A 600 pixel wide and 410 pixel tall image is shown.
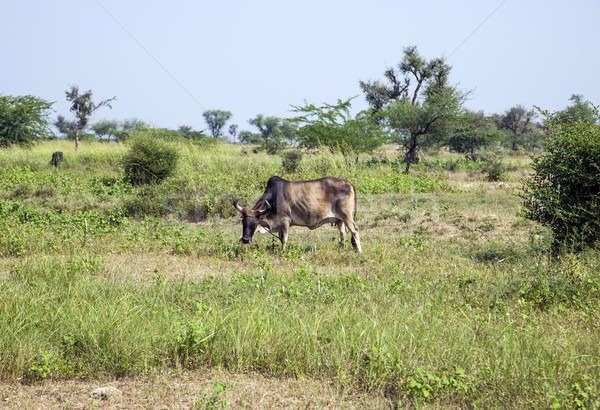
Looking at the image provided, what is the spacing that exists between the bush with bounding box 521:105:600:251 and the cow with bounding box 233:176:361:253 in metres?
3.00

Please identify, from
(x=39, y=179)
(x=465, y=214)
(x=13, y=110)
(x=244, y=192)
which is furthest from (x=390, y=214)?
(x=13, y=110)

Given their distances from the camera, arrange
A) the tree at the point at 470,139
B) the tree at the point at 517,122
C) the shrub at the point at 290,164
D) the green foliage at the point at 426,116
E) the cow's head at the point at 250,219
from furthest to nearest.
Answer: the tree at the point at 517,122
the tree at the point at 470,139
the green foliage at the point at 426,116
the shrub at the point at 290,164
the cow's head at the point at 250,219

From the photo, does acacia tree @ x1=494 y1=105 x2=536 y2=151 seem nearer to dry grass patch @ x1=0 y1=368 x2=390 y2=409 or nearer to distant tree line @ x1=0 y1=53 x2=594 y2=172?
distant tree line @ x1=0 y1=53 x2=594 y2=172

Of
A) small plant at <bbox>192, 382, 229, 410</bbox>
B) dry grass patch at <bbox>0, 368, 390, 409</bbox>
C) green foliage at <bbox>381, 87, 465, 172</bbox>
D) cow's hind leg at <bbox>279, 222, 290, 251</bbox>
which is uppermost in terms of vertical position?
green foliage at <bbox>381, 87, 465, 172</bbox>

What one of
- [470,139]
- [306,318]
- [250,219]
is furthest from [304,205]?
[470,139]

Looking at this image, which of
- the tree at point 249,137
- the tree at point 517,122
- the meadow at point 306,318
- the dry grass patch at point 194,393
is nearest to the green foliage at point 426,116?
the meadow at point 306,318

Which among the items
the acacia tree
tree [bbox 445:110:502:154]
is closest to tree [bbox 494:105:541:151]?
the acacia tree

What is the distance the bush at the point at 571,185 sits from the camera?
7.36 meters

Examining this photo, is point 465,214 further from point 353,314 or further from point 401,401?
point 401,401

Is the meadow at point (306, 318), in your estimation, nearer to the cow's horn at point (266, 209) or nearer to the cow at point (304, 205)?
A: the cow at point (304, 205)

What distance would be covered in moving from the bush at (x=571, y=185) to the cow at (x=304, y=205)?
9.83 feet

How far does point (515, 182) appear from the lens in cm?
1891

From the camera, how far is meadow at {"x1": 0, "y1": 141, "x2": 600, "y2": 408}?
388cm

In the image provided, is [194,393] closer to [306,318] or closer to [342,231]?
[306,318]
